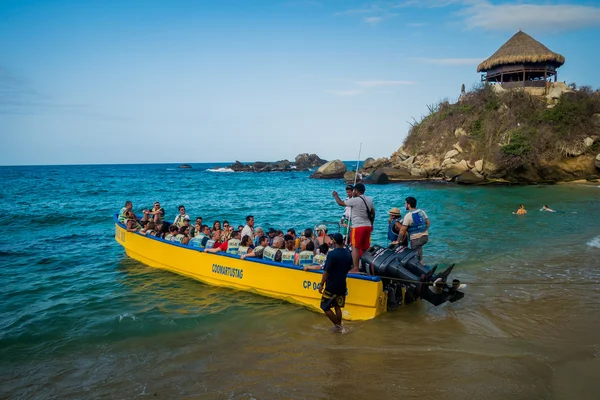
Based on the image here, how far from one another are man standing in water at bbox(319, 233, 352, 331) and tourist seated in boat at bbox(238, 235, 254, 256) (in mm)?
2955

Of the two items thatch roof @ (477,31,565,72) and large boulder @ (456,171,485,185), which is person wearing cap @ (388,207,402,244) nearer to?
large boulder @ (456,171,485,185)

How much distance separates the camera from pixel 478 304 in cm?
896

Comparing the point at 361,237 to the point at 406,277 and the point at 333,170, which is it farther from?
the point at 333,170

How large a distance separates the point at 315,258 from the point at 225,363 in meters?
2.80

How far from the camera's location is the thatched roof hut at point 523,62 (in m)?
35.1

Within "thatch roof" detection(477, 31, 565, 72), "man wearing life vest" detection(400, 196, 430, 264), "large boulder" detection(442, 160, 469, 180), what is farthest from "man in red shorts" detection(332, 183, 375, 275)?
"thatch roof" detection(477, 31, 565, 72)

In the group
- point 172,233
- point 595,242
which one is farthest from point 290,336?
point 595,242

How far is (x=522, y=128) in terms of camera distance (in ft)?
108

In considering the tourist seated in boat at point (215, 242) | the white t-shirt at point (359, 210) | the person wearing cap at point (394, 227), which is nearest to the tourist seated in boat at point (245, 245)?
the tourist seated in boat at point (215, 242)

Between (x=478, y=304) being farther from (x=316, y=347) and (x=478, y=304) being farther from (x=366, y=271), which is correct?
(x=316, y=347)

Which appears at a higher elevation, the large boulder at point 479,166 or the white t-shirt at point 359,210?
the large boulder at point 479,166

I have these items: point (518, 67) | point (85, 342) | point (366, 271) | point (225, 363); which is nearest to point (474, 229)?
point (366, 271)

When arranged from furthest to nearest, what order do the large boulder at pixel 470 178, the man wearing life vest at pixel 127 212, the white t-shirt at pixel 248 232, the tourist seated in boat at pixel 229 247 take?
the large boulder at pixel 470 178, the man wearing life vest at pixel 127 212, the white t-shirt at pixel 248 232, the tourist seated in boat at pixel 229 247

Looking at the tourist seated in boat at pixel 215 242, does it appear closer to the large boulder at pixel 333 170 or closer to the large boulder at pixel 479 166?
the large boulder at pixel 479 166
